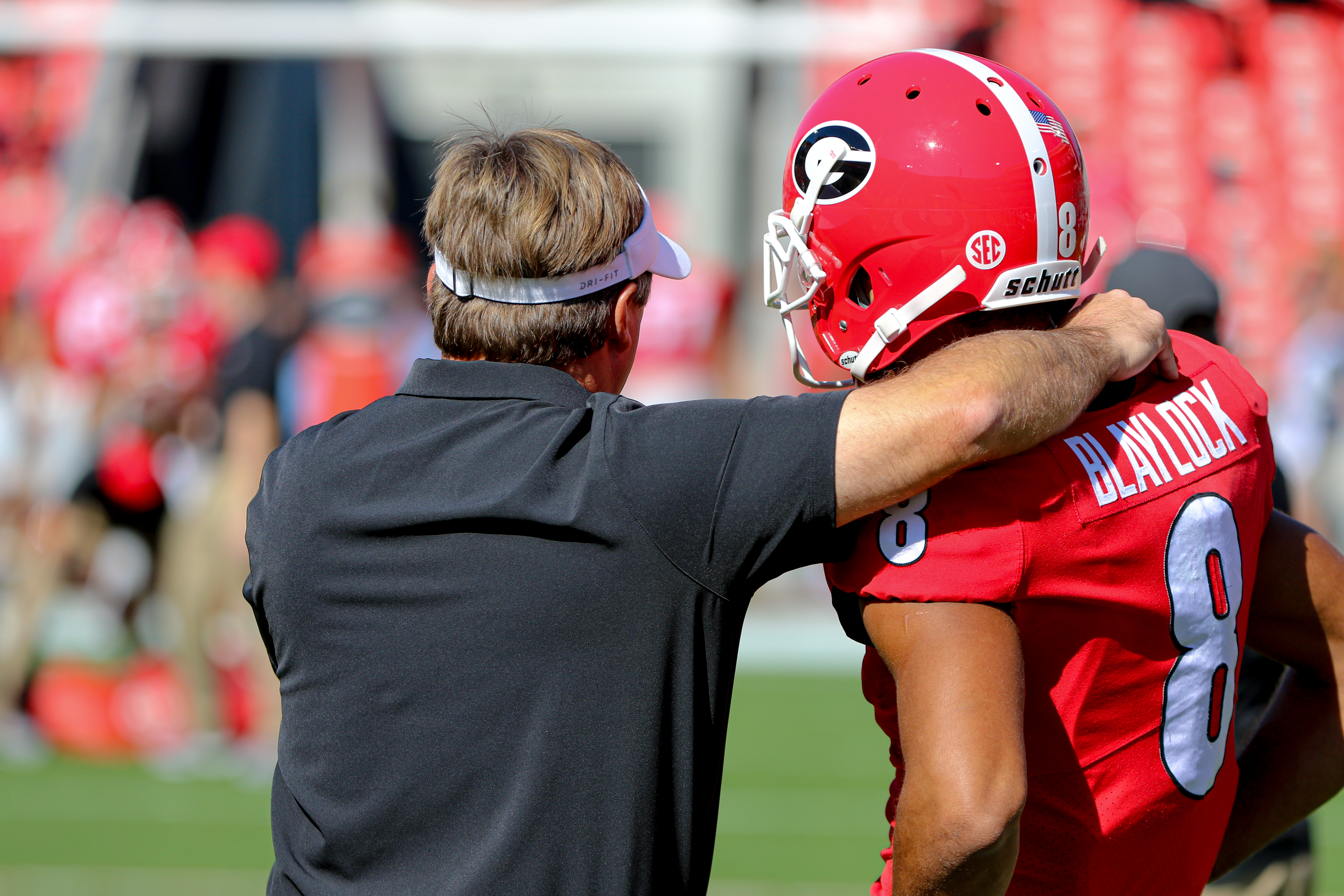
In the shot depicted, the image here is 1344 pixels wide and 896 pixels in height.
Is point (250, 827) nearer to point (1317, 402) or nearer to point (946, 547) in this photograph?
point (946, 547)

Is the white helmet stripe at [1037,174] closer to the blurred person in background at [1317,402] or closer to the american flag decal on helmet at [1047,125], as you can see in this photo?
the american flag decal on helmet at [1047,125]

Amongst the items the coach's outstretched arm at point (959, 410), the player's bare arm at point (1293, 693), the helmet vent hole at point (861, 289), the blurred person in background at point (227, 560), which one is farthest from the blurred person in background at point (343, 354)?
the coach's outstretched arm at point (959, 410)

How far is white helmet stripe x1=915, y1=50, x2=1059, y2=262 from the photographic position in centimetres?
Result: 190

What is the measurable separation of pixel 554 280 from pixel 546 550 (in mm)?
381

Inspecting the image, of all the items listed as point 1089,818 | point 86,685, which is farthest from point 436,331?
point 86,685

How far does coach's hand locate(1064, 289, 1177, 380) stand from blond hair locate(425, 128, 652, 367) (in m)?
0.65

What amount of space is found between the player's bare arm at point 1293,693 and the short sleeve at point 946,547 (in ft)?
2.10

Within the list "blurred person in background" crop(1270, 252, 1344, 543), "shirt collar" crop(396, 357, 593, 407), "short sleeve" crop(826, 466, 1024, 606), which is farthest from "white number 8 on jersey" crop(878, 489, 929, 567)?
"blurred person in background" crop(1270, 252, 1344, 543)

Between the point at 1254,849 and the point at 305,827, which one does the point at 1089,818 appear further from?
the point at 305,827

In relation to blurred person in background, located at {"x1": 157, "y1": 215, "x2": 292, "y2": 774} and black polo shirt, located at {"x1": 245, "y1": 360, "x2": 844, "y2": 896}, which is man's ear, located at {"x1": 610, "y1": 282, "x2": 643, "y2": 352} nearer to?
black polo shirt, located at {"x1": 245, "y1": 360, "x2": 844, "y2": 896}

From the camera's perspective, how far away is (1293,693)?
2.25 m

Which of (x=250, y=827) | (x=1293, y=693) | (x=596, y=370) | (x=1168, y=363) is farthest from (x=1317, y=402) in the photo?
(x=596, y=370)

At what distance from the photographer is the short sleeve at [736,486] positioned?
174 centimetres

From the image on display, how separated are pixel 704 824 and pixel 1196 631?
713mm
